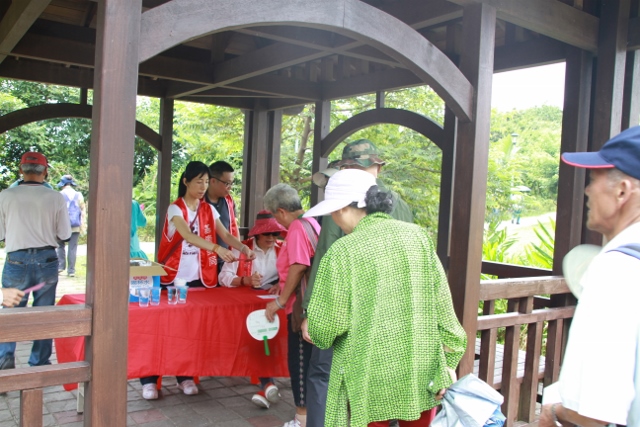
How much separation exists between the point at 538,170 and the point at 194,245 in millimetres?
27514

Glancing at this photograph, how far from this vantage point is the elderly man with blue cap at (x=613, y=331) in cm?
124

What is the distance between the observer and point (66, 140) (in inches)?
717

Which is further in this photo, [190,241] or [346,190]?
[190,241]

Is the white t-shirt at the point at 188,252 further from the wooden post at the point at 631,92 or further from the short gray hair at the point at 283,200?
the wooden post at the point at 631,92

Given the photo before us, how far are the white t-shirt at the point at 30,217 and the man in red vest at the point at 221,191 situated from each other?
3.90 ft

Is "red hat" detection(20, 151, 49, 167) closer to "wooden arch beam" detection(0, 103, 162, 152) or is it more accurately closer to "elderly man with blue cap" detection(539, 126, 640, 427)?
"wooden arch beam" detection(0, 103, 162, 152)

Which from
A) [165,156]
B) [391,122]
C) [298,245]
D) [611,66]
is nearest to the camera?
[298,245]

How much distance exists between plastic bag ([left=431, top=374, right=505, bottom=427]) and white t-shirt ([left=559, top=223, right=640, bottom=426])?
92cm

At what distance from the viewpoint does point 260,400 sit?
384cm

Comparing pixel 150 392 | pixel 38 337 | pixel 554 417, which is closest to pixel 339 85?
pixel 150 392

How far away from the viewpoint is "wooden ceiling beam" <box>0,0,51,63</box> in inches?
128

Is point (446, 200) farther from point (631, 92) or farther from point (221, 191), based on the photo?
point (221, 191)

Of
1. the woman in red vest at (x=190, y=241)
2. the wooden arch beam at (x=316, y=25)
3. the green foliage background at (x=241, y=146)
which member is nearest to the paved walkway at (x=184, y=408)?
the woman in red vest at (x=190, y=241)

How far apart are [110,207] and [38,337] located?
52 cm
